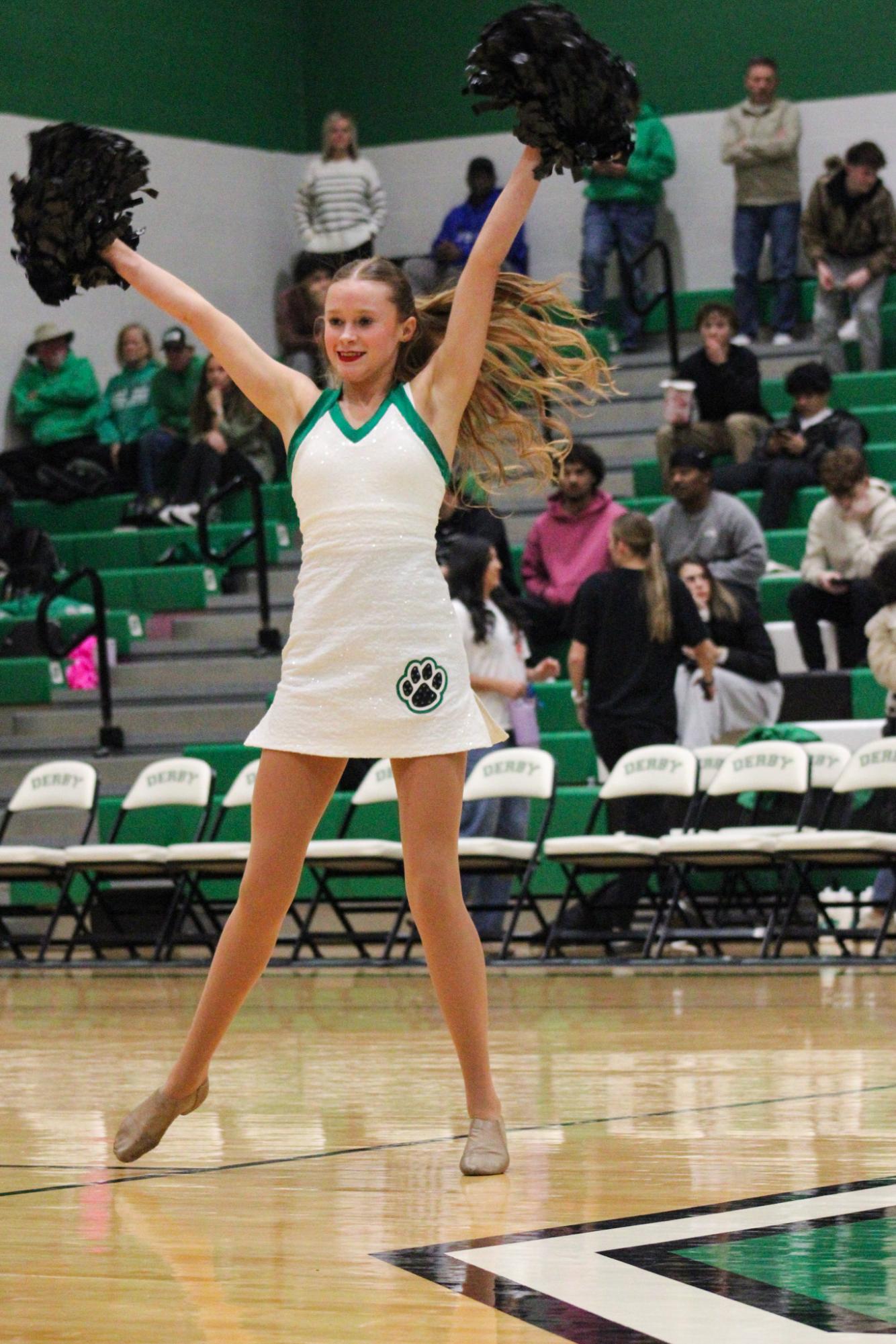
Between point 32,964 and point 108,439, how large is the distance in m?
6.15

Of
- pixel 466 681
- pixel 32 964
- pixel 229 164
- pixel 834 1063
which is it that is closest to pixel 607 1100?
pixel 834 1063

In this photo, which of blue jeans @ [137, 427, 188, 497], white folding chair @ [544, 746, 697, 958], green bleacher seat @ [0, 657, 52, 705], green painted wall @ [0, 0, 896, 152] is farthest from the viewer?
green painted wall @ [0, 0, 896, 152]

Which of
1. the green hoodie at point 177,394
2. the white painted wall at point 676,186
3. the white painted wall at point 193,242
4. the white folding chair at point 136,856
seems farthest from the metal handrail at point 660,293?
the white folding chair at point 136,856

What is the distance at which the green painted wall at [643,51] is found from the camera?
15.3m

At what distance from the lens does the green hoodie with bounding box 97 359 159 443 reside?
1503 centimetres

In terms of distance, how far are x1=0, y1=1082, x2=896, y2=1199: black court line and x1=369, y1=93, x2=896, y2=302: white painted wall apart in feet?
36.8

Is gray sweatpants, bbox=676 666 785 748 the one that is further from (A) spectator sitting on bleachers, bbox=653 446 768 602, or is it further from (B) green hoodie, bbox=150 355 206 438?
(B) green hoodie, bbox=150 355 206 438

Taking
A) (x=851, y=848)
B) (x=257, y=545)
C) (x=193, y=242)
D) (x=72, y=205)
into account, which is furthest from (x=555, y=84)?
(x=193, y=242)

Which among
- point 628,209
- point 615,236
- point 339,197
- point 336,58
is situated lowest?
point 615,236

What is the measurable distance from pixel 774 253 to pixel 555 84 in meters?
10.7

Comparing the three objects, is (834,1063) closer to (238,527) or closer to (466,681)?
(466,681)

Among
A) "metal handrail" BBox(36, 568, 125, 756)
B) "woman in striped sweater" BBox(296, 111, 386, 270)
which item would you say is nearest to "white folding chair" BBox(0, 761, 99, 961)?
"metal handrail" BBox(36, 568, 125, 756)

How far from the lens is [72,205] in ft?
13.6

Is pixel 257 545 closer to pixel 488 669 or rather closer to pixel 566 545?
pixel 566 545
